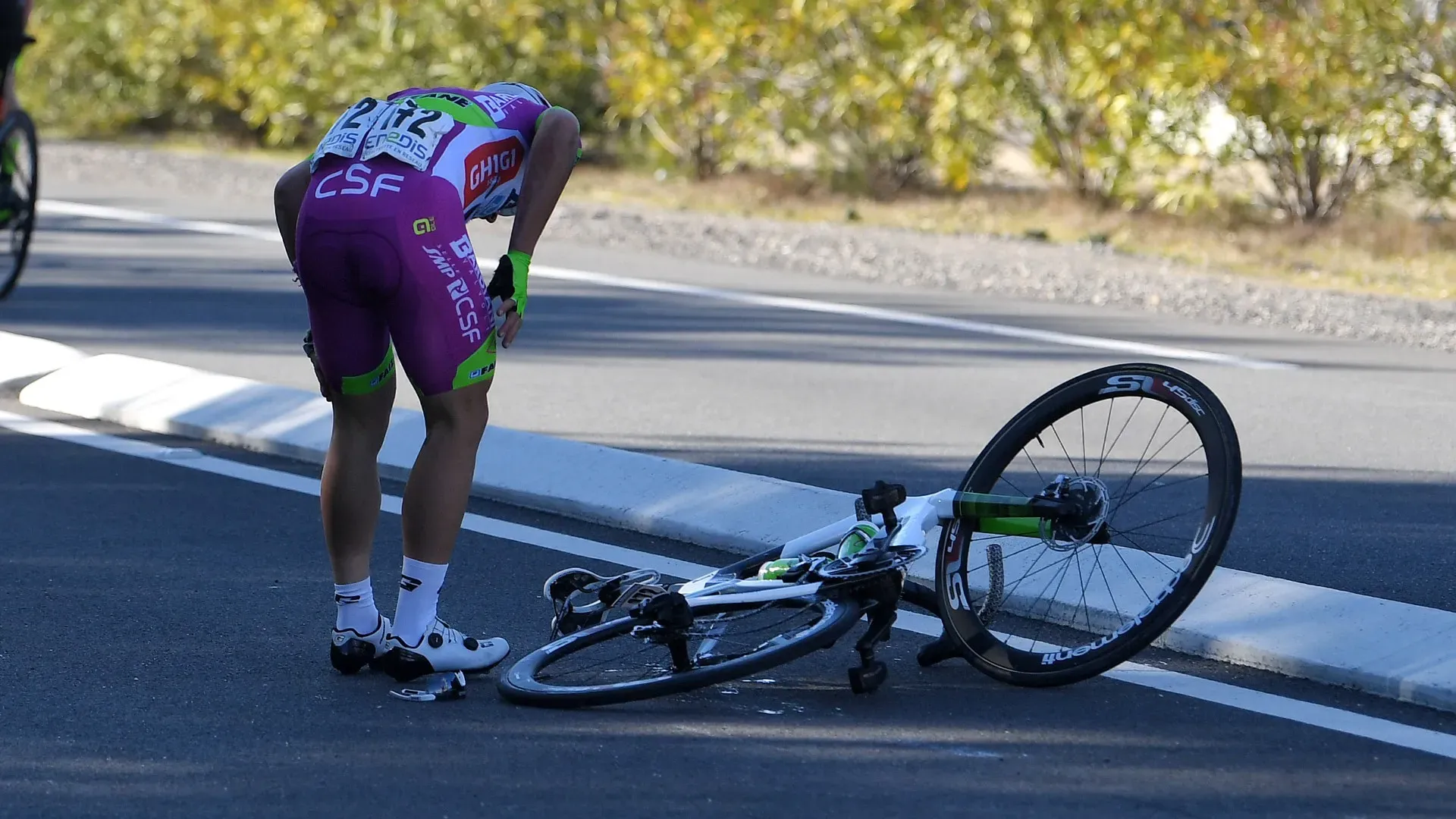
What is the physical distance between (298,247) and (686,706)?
139 cm

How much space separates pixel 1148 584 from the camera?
17.4ft

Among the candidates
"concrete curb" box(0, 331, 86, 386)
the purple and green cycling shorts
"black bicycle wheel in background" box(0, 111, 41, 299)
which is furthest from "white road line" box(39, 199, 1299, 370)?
the purple and green cycling shorts

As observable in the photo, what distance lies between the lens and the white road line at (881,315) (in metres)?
10.2

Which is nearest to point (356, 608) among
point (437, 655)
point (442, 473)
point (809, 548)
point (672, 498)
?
point (437, 655)

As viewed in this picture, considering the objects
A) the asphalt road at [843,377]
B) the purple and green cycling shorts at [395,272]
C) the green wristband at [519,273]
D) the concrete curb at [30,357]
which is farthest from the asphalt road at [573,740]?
the concrete curb at [30,357]

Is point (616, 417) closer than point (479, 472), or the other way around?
→ point (479, 472)

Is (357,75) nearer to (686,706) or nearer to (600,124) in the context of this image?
(600,124)

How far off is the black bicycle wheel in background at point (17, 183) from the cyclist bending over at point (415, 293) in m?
6.05

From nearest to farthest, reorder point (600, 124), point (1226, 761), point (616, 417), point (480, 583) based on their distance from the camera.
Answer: point (1226, 761)
point (480, 583)
point (616, 417)
point (600, 124)

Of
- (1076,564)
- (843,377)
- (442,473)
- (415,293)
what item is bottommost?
(843,377)

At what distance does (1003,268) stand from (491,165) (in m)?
9.24

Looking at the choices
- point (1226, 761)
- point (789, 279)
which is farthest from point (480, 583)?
point (789, 279)

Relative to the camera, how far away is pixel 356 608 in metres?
4.79

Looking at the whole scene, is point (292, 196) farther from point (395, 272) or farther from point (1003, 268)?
point (1003, 268)
